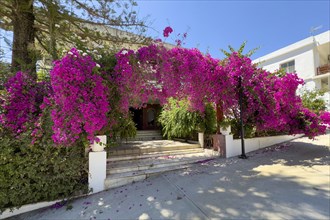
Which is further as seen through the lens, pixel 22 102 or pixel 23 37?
pixel 23 37

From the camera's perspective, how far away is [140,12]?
645 centimetres

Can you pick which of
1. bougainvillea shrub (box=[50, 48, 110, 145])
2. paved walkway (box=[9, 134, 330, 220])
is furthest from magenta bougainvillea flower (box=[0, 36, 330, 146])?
paved walkway (box=[9, 134, 330, 220])

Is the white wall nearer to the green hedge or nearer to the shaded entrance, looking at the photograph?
the shaded entrance

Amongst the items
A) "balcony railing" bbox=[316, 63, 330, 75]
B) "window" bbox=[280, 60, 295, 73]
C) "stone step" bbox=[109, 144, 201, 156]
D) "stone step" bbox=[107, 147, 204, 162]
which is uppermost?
"window" bbox=[280, 60, 295, 73]

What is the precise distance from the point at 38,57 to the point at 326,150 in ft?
35.9

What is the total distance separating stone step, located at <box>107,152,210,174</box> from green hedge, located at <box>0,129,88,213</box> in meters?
1.07

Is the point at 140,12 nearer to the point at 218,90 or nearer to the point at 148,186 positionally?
the point at 218,90

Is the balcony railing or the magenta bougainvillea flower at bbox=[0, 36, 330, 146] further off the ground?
the balcony railing

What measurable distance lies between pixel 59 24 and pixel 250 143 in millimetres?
8531

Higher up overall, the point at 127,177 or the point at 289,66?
the point at 289,66

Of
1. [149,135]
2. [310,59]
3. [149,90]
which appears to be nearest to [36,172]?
[149,90]

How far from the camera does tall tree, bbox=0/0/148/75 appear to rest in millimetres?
5699

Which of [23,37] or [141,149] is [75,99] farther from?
[23,37]

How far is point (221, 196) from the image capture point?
379cm
